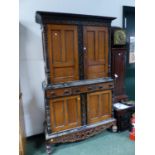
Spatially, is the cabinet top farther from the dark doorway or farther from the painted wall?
the dark doorway

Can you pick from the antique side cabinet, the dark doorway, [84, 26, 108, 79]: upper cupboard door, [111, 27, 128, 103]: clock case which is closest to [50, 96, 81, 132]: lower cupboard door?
the antique side cabinet

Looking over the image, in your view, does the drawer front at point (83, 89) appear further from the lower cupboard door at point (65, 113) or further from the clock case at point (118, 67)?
the clock case at point (118, 67)

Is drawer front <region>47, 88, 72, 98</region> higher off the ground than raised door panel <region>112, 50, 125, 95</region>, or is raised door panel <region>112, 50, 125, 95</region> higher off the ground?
raised door panel <region>112, 50, 125, 95</region>

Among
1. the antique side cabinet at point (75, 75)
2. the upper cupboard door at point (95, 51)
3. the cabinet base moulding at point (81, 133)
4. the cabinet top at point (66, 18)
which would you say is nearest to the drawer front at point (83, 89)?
the antique side cabinet at point (75, 75)

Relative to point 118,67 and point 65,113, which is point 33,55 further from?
point 118,67

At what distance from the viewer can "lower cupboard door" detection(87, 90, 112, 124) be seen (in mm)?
2371

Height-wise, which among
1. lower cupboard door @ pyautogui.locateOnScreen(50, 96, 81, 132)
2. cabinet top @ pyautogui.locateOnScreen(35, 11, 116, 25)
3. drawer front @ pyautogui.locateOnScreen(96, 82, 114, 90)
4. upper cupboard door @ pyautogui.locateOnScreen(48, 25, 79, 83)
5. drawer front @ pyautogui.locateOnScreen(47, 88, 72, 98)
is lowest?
lower cupboard door @ pyautogui.locateOnScreen(50, 96, 81, 132)

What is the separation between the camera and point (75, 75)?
2.25 meters

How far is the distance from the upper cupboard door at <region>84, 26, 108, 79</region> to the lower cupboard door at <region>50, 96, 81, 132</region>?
439 millimetres

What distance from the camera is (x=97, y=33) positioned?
2320 millimetres

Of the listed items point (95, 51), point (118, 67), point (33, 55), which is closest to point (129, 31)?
point (118, 67)

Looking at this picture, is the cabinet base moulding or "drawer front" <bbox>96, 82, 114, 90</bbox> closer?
the cabinet base moulding
